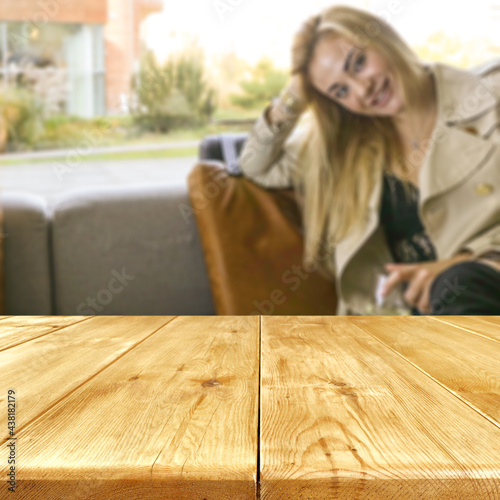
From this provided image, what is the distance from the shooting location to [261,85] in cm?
190

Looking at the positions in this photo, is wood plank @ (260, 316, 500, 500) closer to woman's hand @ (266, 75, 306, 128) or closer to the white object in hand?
the white object in hand

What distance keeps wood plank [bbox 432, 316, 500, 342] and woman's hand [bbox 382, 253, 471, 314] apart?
70 cm

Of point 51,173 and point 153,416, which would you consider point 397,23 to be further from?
point 153,416

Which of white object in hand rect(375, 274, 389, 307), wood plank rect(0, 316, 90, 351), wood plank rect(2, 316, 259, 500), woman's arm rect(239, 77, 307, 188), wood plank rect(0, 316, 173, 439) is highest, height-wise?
woman's arm rect(239, 77, 307, 188)

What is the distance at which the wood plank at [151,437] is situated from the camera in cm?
26

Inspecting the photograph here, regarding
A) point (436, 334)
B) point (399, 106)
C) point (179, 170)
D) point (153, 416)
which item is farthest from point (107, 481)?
point (179, 170)

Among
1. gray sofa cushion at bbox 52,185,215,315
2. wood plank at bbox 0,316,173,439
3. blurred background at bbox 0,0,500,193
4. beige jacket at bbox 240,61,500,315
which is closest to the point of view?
wood plank at bbox 0,316,173,439

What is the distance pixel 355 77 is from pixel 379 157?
0.24 meters

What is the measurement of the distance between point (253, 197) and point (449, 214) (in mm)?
542

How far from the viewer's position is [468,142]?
1465 millimetres

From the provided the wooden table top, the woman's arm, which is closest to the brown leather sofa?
the woman's arm

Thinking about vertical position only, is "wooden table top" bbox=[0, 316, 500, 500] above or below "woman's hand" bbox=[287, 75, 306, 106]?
below

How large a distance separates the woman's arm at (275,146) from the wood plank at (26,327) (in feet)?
3.11

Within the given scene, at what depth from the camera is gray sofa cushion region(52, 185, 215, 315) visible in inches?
60.4
